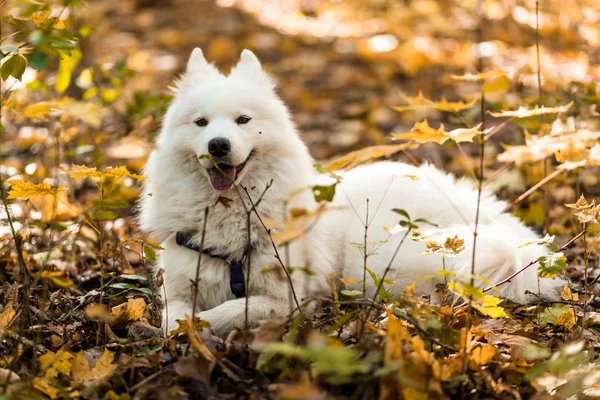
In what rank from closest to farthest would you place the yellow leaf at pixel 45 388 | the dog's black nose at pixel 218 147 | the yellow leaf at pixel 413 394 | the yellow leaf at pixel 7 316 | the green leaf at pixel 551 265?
the yellow leaf at pixel 413 394 → the yellow leaf at pixel 45 388 → the green leaf at pixel 551 265 → the yellow leaf at pixel 7 316 → the dog's black nose at pixel 218 147

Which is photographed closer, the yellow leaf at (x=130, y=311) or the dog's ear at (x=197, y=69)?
the yellow leaf at (x=130, y=311)

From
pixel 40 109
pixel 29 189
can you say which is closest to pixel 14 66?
pixel 29 189

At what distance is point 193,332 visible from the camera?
2.59 m

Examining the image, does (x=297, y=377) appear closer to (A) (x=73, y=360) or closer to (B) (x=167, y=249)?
(A) (x=73, y=360)

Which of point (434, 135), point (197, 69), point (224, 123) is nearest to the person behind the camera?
point (434, 135)

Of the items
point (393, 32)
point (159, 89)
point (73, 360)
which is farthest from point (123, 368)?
point (393, 32)

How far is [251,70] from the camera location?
4066mm

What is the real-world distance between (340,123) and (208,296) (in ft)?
17.5

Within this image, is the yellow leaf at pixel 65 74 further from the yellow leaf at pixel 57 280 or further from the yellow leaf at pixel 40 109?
the yellow leaf at pixel 57 280

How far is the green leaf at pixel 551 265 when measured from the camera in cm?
265

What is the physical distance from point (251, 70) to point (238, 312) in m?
1.62

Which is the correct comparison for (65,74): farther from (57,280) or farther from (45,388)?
(45,388)

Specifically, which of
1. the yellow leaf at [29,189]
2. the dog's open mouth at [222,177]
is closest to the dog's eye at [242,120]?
the dog's open mouth at [222,177]

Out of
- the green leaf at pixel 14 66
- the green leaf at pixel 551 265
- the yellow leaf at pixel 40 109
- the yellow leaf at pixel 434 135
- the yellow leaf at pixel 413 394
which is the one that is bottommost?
the yellow leaf at pixel 413 394
